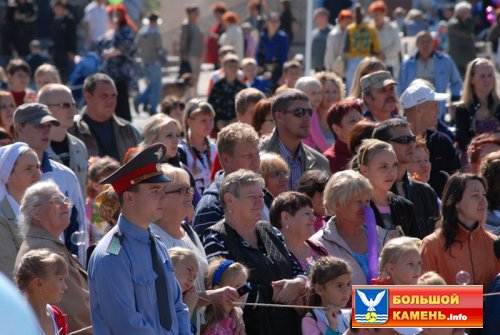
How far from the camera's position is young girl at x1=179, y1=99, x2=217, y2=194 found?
9688 mm

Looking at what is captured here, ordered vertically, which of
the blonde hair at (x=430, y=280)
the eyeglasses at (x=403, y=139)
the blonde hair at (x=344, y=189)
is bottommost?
the blonde hair at (x=430, y=280)

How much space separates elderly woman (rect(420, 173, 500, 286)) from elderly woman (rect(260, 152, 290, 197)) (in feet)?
4.49

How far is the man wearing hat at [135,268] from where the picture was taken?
16.8ft

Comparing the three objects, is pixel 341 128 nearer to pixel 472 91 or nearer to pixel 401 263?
pixel 472 91

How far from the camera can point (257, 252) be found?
6.56m

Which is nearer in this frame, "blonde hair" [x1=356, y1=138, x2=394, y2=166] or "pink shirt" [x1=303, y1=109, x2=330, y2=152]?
"blonde hair" [x1=356, y1=138, x2=394, y2=166]

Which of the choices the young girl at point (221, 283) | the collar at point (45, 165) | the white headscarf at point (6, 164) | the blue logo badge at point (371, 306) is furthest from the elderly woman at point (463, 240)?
the collar at point (45, 165)

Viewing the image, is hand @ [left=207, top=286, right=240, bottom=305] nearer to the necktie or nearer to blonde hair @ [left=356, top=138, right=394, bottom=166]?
the necktie

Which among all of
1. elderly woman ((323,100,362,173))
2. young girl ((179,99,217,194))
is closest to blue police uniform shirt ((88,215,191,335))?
elderly woman ((323,100,362,173))

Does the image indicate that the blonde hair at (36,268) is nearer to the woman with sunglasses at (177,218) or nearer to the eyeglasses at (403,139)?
the woman with sunglasses at (177,218)

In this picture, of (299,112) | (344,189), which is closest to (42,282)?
(344,189)

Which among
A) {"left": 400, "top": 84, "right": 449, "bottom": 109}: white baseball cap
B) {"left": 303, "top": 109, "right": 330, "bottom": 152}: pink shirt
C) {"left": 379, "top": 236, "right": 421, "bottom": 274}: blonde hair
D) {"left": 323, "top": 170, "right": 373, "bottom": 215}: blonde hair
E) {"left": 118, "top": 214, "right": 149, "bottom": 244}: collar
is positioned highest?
{"left": 400, "top": 84, "right": 449, "bottom": 109}: white baseball cap

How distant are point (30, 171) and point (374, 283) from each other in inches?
87.8

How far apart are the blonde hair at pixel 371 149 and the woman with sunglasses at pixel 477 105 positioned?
11.5ft
